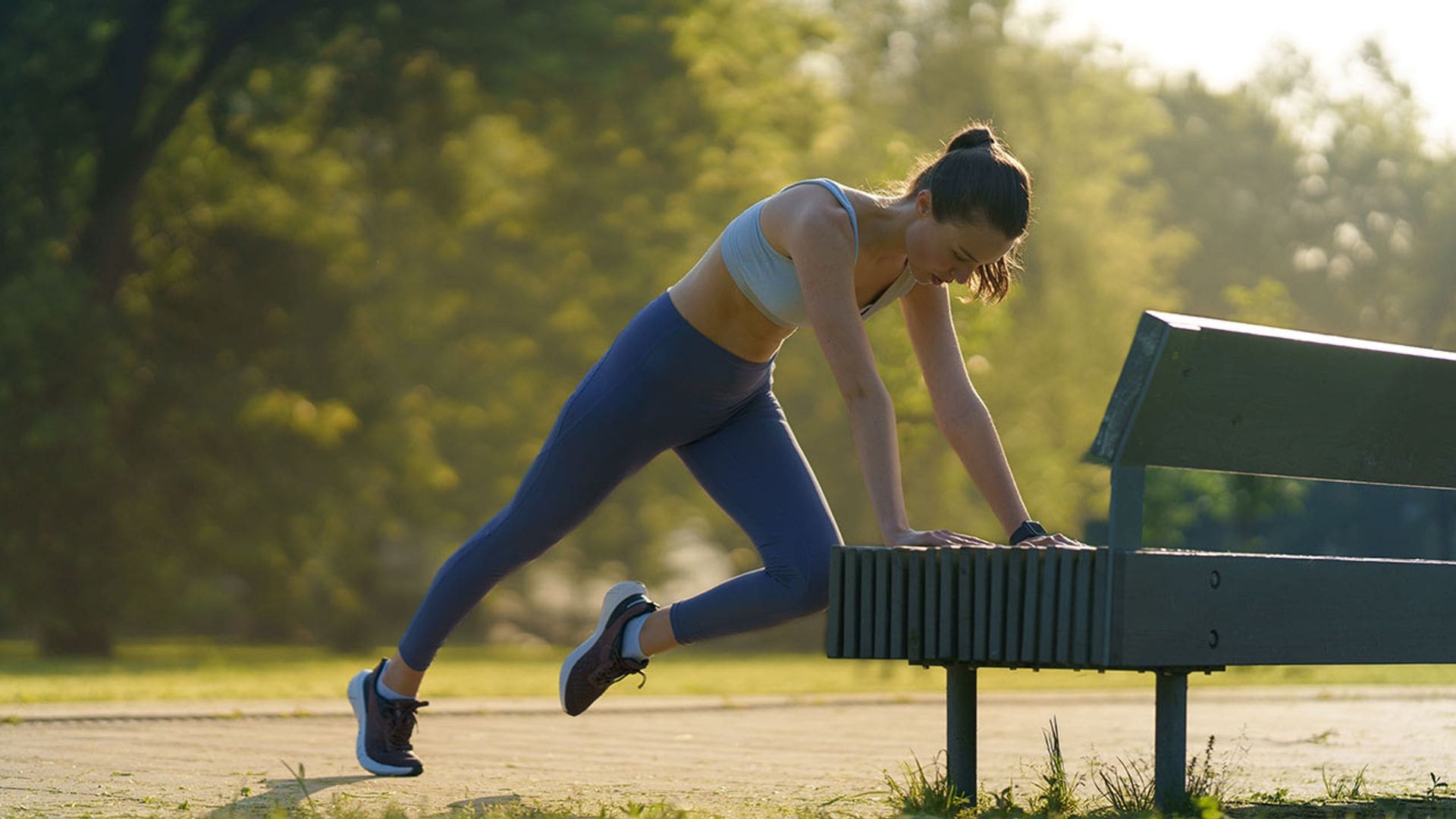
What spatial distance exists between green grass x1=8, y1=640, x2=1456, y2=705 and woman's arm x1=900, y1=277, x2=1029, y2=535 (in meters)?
4.76

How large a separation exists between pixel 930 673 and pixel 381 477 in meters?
8.57

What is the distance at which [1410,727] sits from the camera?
799cm

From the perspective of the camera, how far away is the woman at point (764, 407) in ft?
14.3

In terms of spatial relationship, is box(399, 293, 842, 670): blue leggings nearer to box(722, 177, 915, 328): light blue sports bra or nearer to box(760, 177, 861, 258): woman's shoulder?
box(722, 177, 915, 328): light blue sports bra

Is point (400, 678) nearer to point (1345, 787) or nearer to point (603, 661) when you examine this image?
point (603, 661)

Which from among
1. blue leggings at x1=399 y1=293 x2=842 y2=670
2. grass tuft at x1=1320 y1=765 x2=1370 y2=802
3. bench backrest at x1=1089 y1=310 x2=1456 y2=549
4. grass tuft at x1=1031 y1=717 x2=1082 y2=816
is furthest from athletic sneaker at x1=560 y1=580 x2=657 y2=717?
grass tuft at x1=1320 y1=765 x2=1370 y2=802

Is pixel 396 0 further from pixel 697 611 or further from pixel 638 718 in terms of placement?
pixel 697 611

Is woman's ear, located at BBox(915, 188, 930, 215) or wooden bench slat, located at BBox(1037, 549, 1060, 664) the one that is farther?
woman's ear, located at BBox(915, 188, 930, 215)

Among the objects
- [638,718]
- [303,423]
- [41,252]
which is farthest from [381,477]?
[638,718]

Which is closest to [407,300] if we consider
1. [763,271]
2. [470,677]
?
[470,677]

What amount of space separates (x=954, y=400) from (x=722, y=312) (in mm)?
675

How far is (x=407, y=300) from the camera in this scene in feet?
92.2

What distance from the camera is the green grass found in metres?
11.1

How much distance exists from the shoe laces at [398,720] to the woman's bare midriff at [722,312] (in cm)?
141
